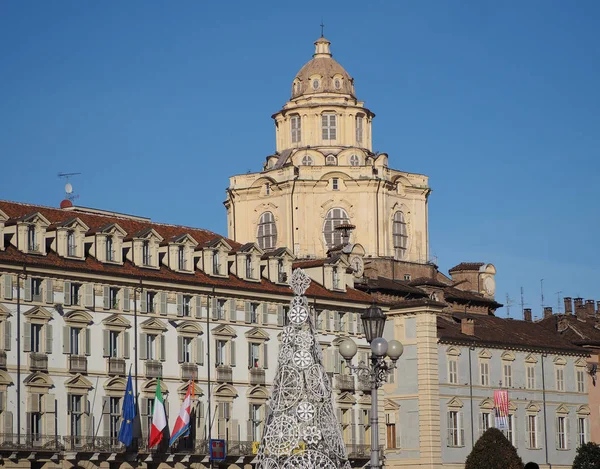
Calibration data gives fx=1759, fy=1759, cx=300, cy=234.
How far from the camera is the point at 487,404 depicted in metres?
113

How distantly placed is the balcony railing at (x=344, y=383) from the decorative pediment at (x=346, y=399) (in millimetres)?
309

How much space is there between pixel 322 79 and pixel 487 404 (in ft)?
110

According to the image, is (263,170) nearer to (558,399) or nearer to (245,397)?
(558,399)

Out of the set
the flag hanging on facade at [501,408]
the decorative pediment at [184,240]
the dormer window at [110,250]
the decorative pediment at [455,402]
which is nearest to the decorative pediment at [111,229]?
the dormer window at [110,250]

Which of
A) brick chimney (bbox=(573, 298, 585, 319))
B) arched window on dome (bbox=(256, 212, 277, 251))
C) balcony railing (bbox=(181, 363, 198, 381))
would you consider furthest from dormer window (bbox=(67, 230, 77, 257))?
brick chimney (bbox=(573, 298, 585, 319))

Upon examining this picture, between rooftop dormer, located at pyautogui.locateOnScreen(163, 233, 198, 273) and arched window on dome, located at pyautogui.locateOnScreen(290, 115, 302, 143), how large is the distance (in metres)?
41.7

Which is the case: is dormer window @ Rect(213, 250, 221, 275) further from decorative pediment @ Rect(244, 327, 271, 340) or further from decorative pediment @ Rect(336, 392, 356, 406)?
decorative pediment @ Rect(336, 392, 356, 406)

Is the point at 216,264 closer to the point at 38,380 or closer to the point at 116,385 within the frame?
the point at 116,385

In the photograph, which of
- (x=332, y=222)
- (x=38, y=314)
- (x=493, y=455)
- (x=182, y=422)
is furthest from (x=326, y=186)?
(x=38, y=314)

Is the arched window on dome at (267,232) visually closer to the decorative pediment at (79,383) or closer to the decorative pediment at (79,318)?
the decorative pediment at (79,318)

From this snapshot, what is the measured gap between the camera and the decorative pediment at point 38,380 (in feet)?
274

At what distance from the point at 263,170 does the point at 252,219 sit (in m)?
3.88

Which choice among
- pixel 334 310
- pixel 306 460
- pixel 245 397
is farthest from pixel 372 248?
pixel 306 460

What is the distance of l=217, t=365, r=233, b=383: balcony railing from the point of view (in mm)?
94000
